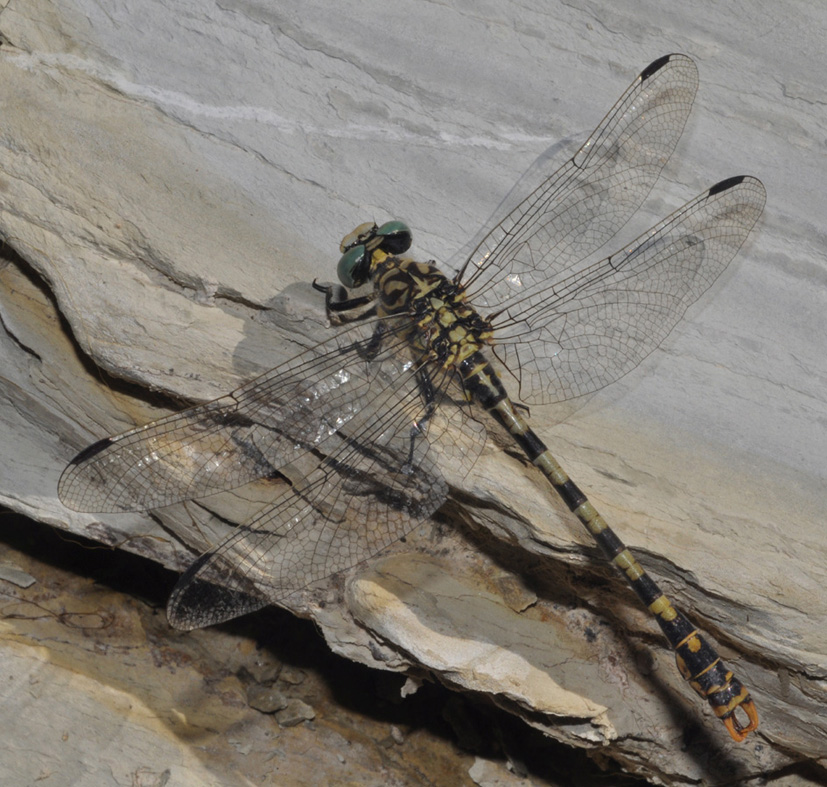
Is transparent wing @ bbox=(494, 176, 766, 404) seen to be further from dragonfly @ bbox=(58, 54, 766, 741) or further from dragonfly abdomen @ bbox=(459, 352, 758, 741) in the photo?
dragonfly abdomen @ bbox=(459, 352, 758, 741)

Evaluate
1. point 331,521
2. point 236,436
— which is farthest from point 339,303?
point 331,521

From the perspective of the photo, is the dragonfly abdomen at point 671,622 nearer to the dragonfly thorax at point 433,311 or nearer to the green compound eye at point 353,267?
the dragonfly thorax at point 433,311

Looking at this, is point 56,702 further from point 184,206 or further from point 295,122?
point 295,122

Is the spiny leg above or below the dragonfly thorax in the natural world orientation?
below

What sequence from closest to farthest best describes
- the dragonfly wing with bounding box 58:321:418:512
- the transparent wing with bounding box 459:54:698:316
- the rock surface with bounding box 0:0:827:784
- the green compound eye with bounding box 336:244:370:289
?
1. the dragonfly wing with bounding box 58:321:418:512
2. the rock surface with bounding box 0:0:827:784
3. the green compound eye with bounding box 336:244:370:289
4. the transparent wing with bounding box 459:54:698:316

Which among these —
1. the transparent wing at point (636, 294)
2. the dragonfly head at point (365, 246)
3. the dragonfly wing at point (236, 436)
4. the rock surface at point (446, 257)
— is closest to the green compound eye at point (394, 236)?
the dragonfly head at point (365, 246)

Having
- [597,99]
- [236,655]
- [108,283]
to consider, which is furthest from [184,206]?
[236,655]

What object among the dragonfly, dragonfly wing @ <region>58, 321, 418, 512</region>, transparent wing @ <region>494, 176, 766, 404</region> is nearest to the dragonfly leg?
the dragonfly
